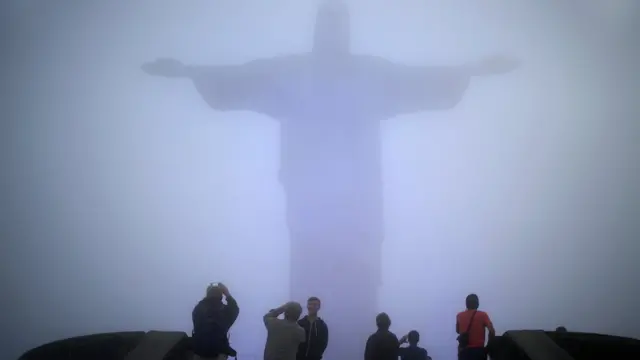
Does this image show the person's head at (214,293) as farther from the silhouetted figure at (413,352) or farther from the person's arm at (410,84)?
the person's arm at (410,84)

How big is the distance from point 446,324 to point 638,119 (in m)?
3.17

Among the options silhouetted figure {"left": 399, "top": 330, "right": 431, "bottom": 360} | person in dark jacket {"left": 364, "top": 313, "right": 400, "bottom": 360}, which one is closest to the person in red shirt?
silhouetted figure {"left": 399, "top": 330, "right": 431, "bottom": 360}

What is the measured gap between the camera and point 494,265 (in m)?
6.18

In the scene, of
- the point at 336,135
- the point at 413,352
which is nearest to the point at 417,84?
the point at 336,135

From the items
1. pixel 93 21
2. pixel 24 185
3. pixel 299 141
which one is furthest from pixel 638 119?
pixel 24 185

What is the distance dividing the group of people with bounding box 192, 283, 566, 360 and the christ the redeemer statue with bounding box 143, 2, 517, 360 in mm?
1901

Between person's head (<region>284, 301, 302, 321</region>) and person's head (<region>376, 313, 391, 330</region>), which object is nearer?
person's head (<region>284, 301, 302, 321</region>)

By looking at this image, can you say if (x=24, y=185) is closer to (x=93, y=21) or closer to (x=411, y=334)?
(x=93, y=21)

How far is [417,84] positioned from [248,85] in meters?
1.92

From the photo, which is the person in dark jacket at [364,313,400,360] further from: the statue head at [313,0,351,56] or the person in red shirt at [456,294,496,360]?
the statue head at [313,0,351,56]

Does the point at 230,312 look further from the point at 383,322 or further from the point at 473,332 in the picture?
the point at 473,332

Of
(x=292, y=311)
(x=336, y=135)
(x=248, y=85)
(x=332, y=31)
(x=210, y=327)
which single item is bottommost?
(x=210, y=327)

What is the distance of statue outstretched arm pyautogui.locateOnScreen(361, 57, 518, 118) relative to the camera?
20.4 feet

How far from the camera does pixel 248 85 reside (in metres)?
6.34
